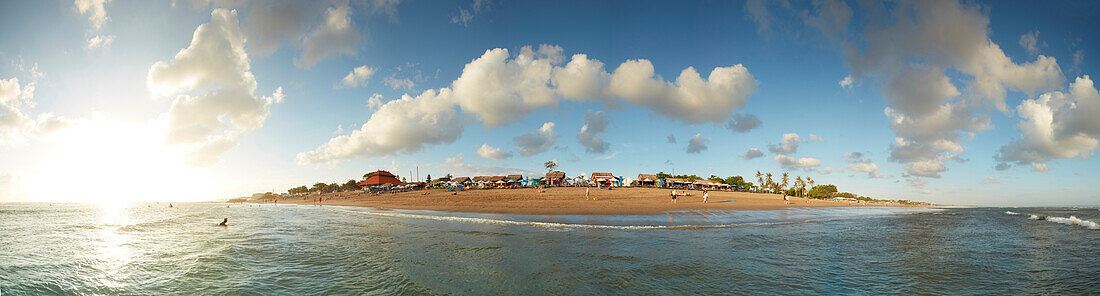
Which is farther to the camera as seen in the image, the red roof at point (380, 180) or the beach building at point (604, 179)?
the red roof at point (380, 180)

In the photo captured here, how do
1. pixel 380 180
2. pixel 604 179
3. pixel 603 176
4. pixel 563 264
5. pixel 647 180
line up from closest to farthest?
1. pixel 563 264
2. pixel 604 179
3. pixel 603 176
4. pixel 647 180
5. pixel 380 180

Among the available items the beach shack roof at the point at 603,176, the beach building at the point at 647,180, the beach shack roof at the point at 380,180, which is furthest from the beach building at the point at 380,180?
the beach building at the point at 647,180

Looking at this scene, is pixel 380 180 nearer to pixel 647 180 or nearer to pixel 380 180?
pixel 380 180

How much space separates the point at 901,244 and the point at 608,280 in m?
15.0

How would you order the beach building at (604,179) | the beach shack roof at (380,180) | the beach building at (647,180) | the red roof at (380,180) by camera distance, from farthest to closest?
the red roof at (380,180) < the beach shack roof at (380,180) < the beach building at (647,180) < the beach building at (604,179)

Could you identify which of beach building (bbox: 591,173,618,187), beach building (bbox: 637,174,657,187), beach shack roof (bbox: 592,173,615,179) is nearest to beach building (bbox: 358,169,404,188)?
beach shack roof (bbox: 592,173,615,179)

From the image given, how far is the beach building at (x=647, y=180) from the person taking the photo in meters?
77.0

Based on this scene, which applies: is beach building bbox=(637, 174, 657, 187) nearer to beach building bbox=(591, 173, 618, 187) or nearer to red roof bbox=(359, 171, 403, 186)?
beach building bbox=(591, 173, 618, 187)

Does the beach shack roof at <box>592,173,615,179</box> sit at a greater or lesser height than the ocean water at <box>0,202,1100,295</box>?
greater

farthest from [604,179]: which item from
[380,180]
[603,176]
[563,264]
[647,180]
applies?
[380,180]

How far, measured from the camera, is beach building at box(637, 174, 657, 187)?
77.0 m

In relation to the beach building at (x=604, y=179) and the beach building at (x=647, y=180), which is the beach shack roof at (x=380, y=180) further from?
the beach building at (x=647, y=180)

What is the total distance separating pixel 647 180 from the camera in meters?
76.5

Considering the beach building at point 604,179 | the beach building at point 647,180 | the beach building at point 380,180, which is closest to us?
the beach building at point 604,179
